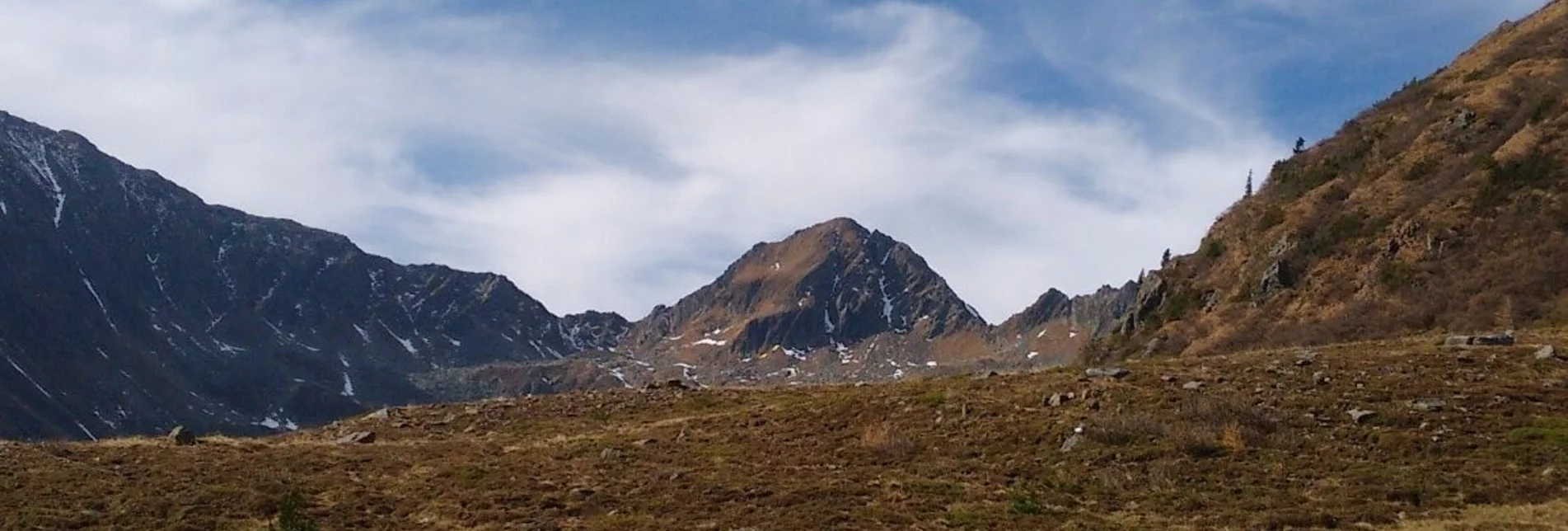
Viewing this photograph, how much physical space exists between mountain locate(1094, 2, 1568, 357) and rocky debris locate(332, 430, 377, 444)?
147ft

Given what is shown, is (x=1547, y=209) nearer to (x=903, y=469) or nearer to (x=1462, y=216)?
(x=1462, y=216)

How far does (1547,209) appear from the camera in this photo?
57156 millimetres

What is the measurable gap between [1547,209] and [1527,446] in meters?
38.8

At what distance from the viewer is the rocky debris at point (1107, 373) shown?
3597cm

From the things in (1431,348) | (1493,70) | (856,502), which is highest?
(1493,70)

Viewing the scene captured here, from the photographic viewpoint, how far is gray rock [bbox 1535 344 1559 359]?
32969 mm

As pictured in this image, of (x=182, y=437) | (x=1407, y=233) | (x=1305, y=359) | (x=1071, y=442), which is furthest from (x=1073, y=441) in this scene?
(x=1407, y=233)

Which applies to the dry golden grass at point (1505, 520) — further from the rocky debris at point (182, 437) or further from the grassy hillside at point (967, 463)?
the rocky debris at point (182, 437)

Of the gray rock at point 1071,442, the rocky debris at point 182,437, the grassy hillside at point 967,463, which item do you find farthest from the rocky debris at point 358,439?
the gray rock at point 1071,442

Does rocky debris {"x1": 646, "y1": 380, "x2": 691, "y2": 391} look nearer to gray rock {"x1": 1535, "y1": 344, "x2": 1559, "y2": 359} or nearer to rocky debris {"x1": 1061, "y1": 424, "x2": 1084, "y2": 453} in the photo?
rocky debris {"x1": 1061, "y1": 424, "x2": 1084, "y2": 453}

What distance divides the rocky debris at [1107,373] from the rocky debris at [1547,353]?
11301 mm

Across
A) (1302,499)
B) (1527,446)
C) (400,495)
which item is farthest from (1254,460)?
(400,495)

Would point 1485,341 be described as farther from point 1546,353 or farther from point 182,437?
point 182,437

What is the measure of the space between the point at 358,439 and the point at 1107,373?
24.0 metres
